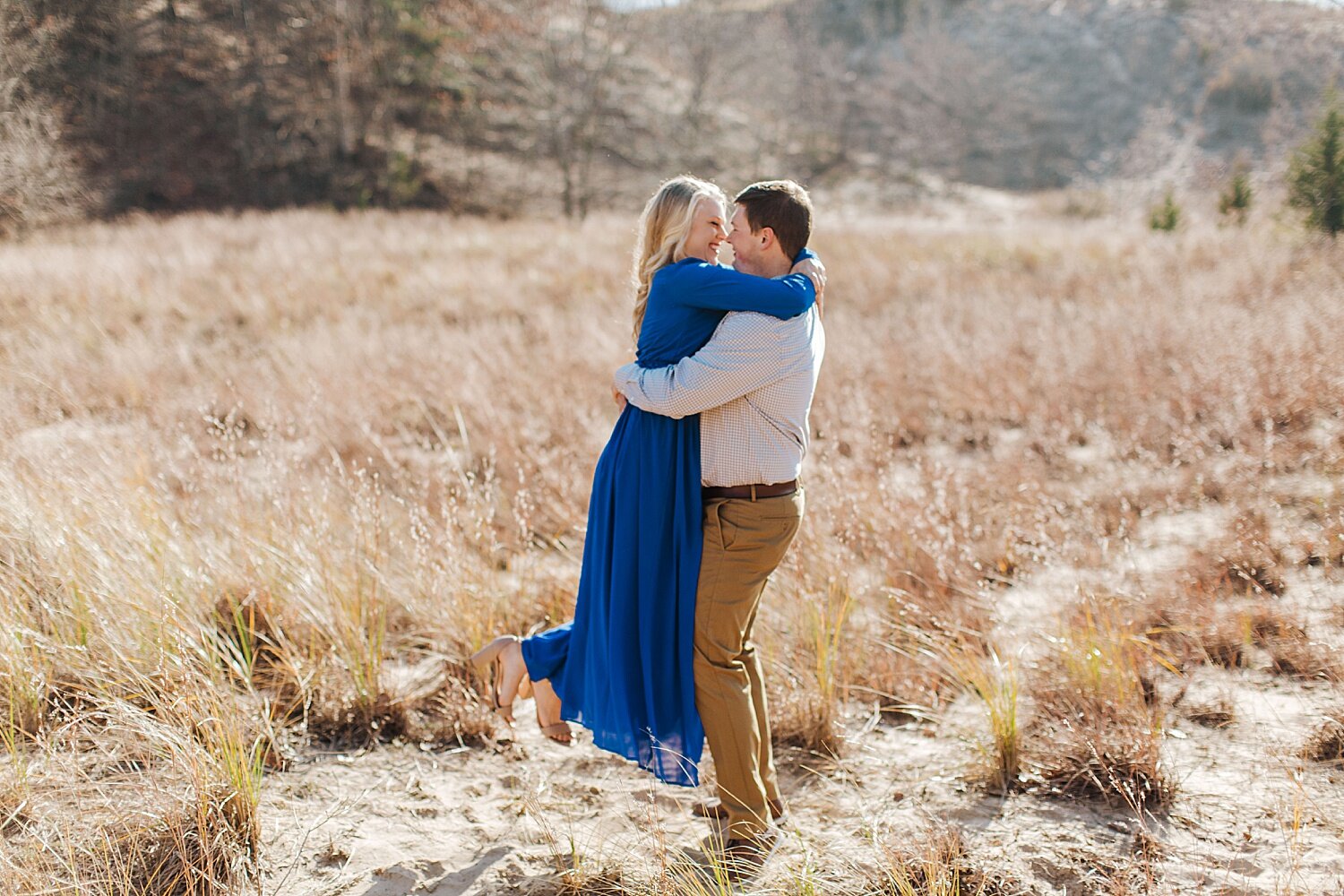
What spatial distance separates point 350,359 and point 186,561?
4849mm

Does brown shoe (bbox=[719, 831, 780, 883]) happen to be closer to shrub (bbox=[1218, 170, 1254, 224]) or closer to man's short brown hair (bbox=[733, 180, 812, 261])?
man's short brown hair (bbox=[733, 180, 812, 261])

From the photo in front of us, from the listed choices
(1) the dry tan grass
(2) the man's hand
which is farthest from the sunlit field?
(2) the man's hand

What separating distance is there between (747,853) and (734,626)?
659 mm

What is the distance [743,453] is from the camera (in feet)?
8.09

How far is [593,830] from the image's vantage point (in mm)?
2771

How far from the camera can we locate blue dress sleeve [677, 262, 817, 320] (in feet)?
7.66

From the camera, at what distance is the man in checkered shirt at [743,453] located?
2381 millimetres

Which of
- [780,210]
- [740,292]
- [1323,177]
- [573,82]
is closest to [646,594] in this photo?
[740,292]

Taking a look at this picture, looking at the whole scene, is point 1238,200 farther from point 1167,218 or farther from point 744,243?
point 744,243

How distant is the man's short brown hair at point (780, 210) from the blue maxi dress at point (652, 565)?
12 centimetres

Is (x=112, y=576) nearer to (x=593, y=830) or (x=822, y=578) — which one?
(x=593, y=830)

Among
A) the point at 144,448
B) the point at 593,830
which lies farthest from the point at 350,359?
the point at 593,830

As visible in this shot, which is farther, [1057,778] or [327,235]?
[327,235]

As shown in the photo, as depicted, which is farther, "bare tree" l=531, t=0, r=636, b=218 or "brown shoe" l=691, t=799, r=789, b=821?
"bare tree" l=531, t=0, r=636, b=218
